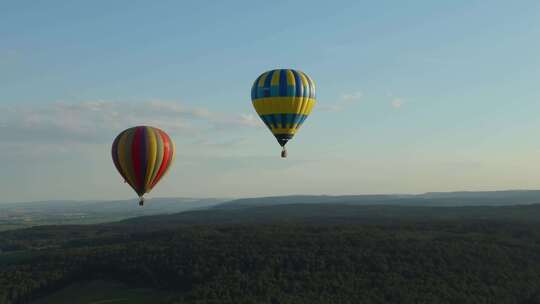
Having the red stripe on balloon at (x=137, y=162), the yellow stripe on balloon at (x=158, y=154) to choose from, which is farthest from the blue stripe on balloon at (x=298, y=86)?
the red stripe on balloon at (x=137, y=162)

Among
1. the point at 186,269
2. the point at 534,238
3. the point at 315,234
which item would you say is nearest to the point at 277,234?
the point at 315,234

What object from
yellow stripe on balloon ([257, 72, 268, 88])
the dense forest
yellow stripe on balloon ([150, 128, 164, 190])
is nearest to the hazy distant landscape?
the dense forest

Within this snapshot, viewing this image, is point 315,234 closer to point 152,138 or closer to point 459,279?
point 459,279

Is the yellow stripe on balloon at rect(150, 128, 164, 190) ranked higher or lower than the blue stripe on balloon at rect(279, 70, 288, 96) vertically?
lower

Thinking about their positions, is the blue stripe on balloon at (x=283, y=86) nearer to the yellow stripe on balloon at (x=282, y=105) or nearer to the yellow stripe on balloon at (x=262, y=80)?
the yellow stripe on balloon at (x=282, y=105)

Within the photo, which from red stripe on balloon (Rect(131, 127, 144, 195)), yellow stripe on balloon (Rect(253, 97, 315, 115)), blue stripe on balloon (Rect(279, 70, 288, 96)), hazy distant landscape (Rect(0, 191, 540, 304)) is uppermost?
blue stripe on balloon (Rect(279, 70, 288, 96))

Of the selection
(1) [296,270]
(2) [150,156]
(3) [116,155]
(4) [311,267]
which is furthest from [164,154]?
(4) [311,267]

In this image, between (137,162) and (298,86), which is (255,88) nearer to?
(298,86)

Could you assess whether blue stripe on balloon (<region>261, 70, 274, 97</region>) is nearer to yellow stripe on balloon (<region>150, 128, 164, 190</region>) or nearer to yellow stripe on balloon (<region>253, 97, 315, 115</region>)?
yellow stripe on balloon (<region>253, 97, 315, 115</region>)
